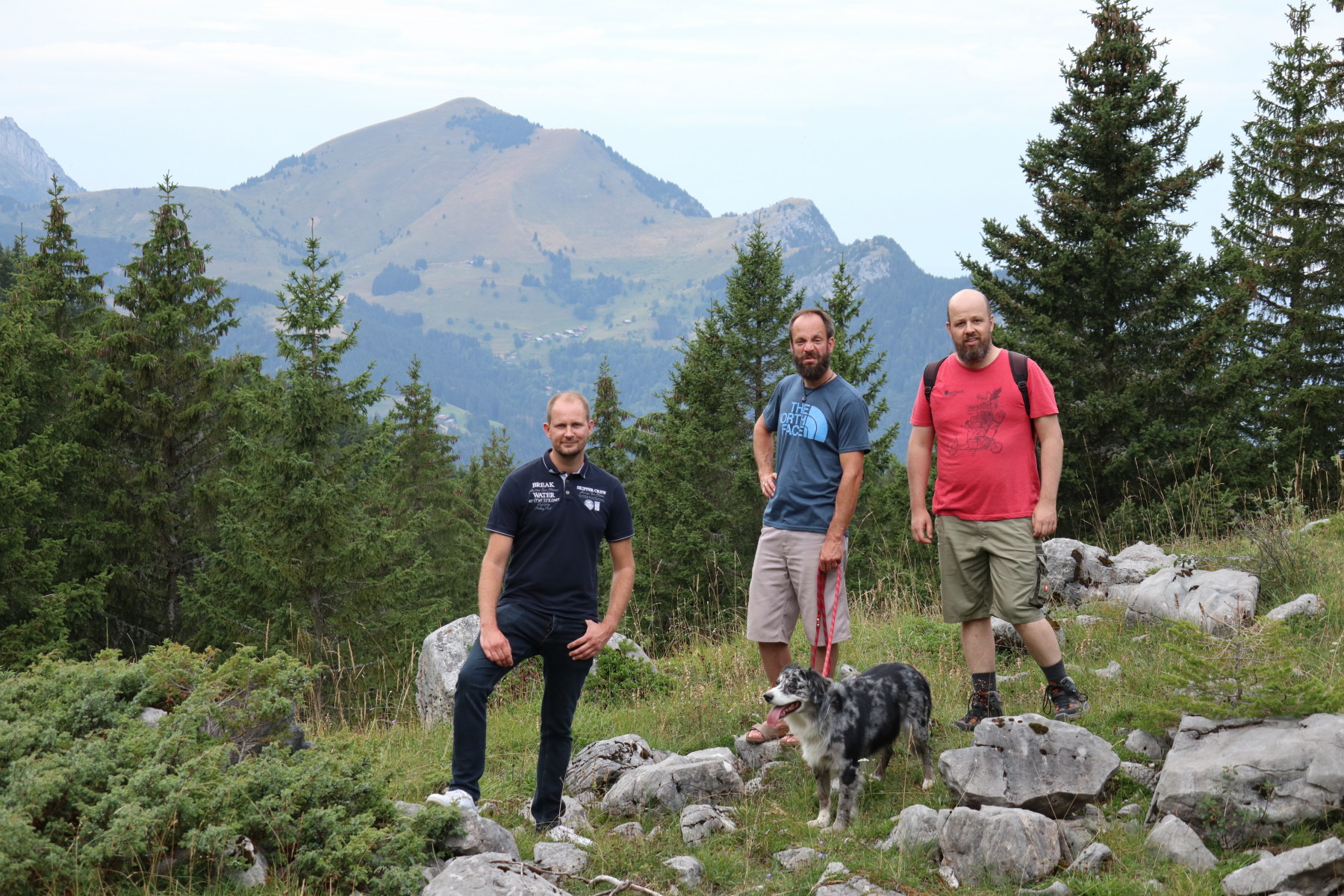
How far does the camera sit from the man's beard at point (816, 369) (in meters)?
5.29

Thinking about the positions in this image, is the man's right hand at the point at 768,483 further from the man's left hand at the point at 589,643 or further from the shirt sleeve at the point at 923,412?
the man's left hand at the point at 589,643

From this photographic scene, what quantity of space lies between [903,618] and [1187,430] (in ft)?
24.6

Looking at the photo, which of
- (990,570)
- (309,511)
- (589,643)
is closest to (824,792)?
(589,643)

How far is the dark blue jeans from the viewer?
442cm

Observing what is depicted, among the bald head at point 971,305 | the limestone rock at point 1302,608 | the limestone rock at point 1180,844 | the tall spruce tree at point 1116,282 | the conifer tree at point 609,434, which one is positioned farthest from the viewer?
the conifer tree at point 609,434

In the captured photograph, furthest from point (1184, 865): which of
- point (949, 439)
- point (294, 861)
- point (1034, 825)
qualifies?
point (294, 861)

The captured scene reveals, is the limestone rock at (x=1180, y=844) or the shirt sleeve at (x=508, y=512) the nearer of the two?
the limestone rock at (x=1180, y=844)

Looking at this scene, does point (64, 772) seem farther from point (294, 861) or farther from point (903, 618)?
point (903, 618)

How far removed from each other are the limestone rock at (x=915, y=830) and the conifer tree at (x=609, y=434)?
80.8 ft

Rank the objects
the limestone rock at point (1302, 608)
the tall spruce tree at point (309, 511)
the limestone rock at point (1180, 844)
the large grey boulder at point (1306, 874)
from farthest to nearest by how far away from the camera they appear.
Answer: the tall spruce tree at point (309, 511), the limestone rock at point (1302, 608), the limestone rock at point (1180, 844), the large grey boulder at point (1306, 874)

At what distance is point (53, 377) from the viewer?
2227 cm

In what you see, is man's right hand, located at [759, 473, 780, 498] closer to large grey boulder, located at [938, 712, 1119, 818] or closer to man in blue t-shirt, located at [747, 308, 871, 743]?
man in blue t-shirt, located at [747, 308, 871, 743]

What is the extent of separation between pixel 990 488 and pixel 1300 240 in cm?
2045

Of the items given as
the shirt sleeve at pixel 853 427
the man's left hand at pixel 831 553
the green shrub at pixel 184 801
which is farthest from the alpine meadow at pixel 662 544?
the shirt sleeve at pixel 853 427
